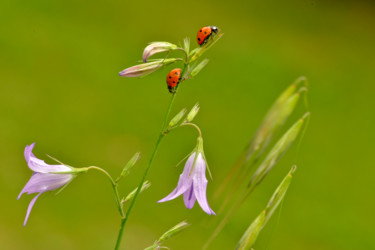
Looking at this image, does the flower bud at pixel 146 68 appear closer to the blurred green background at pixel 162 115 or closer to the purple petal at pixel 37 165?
the purple petal at pixel 37 165

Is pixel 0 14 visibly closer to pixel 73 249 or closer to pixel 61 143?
pixel 61 143

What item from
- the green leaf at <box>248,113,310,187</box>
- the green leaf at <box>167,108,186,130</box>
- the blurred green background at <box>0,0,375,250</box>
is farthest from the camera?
the blurred green background at <box>0,0,375,250</box>

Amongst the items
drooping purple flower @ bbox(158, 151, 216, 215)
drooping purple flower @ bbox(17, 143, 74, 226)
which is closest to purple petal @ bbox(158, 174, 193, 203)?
drooping purple flower @ bbox(158, 151, 216, 215)

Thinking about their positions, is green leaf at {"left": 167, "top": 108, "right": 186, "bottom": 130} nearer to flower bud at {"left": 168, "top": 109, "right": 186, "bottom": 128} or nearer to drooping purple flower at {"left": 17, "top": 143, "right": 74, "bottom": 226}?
flower bud at {"left": 168, "top": 109, "right": 186, "bottom": 128}

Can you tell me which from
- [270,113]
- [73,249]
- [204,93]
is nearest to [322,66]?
[204,93]

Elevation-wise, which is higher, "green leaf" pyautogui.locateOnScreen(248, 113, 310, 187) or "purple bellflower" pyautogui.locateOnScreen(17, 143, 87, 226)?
"purple bellflower" pyautogui.locateOnScreen(17, 143, 87, 226)

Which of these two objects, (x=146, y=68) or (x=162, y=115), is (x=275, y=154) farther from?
(x=162, y=115)

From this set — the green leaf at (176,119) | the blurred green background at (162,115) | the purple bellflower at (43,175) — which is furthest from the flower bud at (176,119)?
the blurred green background at (162,115)
